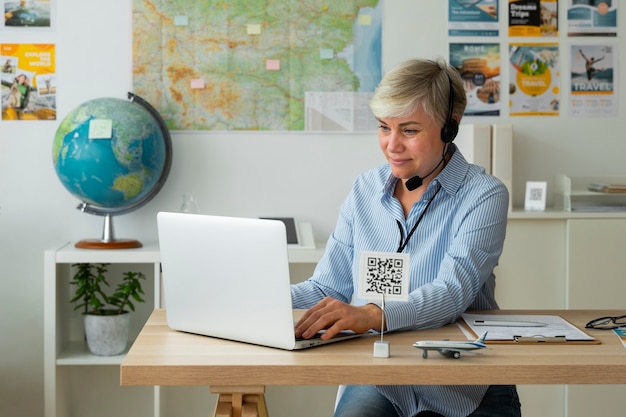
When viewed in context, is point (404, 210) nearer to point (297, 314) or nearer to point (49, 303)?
point (297, 314)

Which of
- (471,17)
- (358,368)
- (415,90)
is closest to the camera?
(358,368)

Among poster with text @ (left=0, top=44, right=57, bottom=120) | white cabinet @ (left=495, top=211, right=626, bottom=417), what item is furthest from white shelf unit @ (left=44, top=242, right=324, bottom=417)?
white cabinet @ (left=495, top=211, right=626, bottom=417)

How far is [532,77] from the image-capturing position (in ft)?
12.9

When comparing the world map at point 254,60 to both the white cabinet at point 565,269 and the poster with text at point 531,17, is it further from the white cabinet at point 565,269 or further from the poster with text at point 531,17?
the white cabinet at point 565,269

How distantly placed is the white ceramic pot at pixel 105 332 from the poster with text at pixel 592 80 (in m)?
2.12

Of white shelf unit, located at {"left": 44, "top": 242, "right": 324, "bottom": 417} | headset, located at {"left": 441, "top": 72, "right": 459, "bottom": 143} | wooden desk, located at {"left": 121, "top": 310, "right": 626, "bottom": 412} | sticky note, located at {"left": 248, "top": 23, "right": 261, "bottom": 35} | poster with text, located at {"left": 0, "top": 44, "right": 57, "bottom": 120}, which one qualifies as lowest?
white shelf unit, located at {"left": 44, "top": 242, "right": 324, "bottom": 417}

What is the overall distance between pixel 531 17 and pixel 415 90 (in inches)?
77.8

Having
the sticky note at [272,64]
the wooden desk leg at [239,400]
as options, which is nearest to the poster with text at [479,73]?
the sticky note at [272,64]

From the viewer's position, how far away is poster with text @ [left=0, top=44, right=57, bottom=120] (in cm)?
380

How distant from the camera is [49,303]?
3.53 meters

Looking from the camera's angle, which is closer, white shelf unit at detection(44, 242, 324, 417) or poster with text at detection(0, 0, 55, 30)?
white shelf unit at detection(44, 242, 324, 417)

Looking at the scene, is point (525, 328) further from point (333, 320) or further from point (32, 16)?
point (32, 16)

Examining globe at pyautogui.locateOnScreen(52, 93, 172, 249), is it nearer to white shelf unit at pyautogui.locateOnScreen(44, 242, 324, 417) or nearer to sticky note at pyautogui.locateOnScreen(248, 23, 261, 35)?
white shelf unit at pyautogui.locateOnScreen(44, 242, 324, 417)

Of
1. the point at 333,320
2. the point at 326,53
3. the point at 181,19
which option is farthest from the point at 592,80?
the point at 333,320
